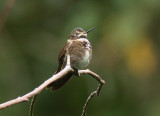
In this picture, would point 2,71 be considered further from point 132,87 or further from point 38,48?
point 132,87

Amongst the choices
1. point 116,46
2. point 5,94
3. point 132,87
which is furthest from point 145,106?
point 5,94

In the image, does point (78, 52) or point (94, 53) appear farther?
point (94, 53)

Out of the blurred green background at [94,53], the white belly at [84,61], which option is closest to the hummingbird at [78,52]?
the white belly at [84,61]

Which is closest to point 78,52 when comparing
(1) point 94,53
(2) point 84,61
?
(2) point 84,61

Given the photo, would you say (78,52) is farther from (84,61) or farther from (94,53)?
(94,53)

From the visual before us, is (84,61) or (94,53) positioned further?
(94,53)

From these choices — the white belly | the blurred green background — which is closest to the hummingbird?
the white belly

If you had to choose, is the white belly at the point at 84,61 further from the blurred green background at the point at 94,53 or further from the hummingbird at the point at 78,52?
the blurred green background at the point at 94,53

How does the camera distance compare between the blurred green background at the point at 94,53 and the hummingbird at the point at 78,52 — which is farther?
the blurred green background at the point at 94,53
